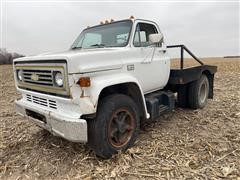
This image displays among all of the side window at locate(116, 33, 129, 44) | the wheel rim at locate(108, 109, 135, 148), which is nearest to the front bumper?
the wheel rim at locate(108, 109, 135, 148)

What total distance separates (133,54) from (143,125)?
176 cm

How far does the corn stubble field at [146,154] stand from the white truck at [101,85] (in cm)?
33

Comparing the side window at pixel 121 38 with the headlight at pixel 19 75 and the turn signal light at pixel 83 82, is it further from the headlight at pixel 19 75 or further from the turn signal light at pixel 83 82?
the headlight at pixel 19 75

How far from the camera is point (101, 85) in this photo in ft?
10.8

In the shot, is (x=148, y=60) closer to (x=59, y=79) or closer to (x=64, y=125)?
(x=59, y=79)

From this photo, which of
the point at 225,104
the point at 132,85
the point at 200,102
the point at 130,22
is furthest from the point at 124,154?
the point at 225,104

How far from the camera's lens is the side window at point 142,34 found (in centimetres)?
439

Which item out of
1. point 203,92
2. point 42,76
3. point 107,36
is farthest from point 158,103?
point 203,92

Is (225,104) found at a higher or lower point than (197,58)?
lower

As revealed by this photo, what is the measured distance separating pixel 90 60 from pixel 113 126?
112 centimetres

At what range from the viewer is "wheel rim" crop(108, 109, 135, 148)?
12.1ft

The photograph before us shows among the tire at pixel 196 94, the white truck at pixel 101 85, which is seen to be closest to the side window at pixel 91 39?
the white truck at pixel 101 85

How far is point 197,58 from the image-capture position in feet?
21.1

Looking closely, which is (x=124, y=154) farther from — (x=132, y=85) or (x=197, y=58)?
(x=197, y=58)
